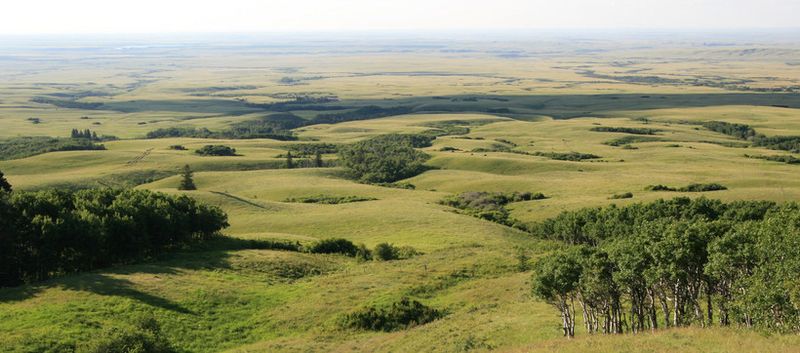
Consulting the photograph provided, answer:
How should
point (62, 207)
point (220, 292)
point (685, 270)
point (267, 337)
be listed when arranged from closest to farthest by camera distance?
point (685, 270) < point (267, 337) < point (220, 292) < point (62, 207)

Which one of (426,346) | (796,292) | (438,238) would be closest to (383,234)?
(438,238)

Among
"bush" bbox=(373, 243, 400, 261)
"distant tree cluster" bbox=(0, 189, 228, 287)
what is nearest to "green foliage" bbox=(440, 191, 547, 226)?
"bush" bbox=(373, 243, 400, 261)

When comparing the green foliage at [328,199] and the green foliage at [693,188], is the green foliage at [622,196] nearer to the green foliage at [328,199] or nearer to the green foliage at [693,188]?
the green foliage at [693,188]

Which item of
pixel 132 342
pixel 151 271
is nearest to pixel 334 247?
pixel 151 271

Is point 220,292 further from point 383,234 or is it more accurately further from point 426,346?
point 383,234

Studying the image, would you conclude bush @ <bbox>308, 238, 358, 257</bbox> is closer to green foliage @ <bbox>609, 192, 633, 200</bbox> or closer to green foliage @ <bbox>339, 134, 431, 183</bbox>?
green foliage @ <bbox>609, 192, 633, 200</bbox>

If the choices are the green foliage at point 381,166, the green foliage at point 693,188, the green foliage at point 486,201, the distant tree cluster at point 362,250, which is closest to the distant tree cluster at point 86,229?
the distant tree cluster at point 362,250
